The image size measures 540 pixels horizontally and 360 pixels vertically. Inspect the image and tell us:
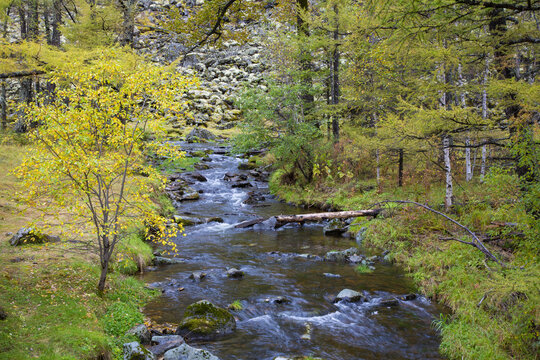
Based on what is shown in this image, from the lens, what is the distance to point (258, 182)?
74.0ft

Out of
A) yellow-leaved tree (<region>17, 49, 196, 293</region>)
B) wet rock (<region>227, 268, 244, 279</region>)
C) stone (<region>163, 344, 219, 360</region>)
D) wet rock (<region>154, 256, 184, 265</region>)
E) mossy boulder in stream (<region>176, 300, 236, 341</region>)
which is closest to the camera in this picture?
stone (<region>163, 344, 219, 360</region>)

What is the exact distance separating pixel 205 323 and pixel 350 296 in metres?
3.23

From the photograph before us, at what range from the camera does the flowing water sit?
5.65 meters

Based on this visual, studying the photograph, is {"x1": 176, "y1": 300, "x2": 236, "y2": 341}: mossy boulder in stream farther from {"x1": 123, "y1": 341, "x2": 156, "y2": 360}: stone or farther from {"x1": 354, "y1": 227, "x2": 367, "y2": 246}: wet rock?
{"x1": 354, "y1": 227, "x2": 367, "y2": 246}: wet rock

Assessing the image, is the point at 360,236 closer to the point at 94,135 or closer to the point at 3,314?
the point at 94,135

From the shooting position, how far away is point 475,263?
728cm

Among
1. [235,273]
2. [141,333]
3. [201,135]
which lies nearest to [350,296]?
[235,273]

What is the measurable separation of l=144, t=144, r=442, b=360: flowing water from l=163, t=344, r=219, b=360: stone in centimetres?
51

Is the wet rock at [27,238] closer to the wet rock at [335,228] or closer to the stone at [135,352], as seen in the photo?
the stone at [135,352]

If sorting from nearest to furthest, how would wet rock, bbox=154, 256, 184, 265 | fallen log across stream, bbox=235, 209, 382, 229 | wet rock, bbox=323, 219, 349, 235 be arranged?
1. wet rock, bbox=154, 256, 184, 265
2. fallen log across stream, bbox=235, 209, 382, 229
3. wet rock, bbox=323, 219, 349, 235

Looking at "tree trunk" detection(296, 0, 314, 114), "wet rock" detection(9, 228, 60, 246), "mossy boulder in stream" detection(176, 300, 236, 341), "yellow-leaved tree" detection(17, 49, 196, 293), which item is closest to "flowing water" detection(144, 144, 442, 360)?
"mossy boulder in stream" detection(176, 300, 236, 341)

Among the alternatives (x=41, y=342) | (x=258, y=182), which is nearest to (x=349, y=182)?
(x=258, y=182)

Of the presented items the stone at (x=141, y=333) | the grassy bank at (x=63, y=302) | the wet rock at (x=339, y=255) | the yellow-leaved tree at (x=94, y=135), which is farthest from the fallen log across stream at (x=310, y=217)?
the stone at (x=141, y=333)

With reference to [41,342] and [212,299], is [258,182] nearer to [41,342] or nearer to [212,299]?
[212,299]
